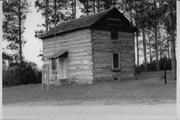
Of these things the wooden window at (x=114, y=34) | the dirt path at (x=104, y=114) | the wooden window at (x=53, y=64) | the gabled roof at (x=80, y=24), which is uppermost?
the gabled roof at (x=80, y=24)

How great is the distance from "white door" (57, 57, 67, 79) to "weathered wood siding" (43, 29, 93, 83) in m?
0.65

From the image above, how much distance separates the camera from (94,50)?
3009 cm

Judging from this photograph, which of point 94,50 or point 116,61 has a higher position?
point 94,50

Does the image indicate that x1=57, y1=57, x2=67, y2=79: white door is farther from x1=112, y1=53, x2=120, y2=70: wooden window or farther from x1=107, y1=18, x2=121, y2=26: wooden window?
x1=107, y1=18, x2=121, y2=26: wooden window

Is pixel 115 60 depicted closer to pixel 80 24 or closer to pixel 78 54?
pixel 78 54

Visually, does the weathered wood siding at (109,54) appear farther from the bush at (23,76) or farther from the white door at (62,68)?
the bush at (23,76)

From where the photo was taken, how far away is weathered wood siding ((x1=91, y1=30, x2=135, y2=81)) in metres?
30.2

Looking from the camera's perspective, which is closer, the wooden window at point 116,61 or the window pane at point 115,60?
the wooden window at point 116,61

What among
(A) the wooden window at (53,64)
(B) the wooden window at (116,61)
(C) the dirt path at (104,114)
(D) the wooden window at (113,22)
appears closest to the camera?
(C) the dirt path at (104,114)

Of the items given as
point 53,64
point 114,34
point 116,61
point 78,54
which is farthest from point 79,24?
point 53,64

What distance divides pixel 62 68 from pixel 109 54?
4.90 m

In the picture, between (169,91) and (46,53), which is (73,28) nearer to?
(46,53)

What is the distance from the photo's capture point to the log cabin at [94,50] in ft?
99.0

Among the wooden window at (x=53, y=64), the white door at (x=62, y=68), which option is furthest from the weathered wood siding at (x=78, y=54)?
the wooden window at (x=53, y=64)
